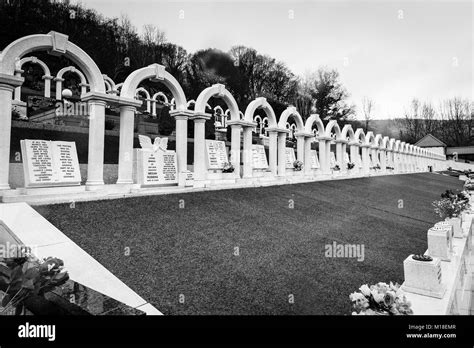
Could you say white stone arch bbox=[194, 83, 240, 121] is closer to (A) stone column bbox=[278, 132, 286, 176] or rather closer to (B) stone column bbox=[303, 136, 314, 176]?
(A) stone column bbox=[278, 132, 286, 176]

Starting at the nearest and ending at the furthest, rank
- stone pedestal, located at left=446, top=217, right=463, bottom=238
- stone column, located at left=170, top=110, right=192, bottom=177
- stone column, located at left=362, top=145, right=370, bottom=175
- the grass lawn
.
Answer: the grass lawn → stone pedestal, located at left=446, top=217, right=463, bottom=238 → stone column, located at left=170, top=110, right=192, bottom=177 → stone column, located at left=362, top=145, right=370, bottom=175

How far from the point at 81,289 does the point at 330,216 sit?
7193 mm

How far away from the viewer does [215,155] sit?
12.1m

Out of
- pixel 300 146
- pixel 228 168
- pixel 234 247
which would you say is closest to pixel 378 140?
pixel 300 146

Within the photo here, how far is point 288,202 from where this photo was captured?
980cm

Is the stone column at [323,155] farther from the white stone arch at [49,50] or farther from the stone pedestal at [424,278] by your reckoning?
the stone pedestal at [424,278]

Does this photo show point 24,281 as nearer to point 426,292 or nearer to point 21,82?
point 426,292

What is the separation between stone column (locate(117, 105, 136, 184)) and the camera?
8828 mm

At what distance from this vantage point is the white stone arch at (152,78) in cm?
902

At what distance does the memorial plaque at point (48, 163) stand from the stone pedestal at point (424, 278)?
756 centimetres

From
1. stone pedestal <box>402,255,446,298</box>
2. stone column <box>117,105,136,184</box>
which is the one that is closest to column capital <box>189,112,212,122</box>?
stone column <box>117,105,136,184</box>

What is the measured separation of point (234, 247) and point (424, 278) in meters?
3.02

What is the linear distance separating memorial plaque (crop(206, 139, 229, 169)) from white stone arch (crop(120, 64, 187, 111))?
2096 millimetres

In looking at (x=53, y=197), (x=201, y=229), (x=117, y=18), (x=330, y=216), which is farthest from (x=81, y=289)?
(x=117, y=18)
